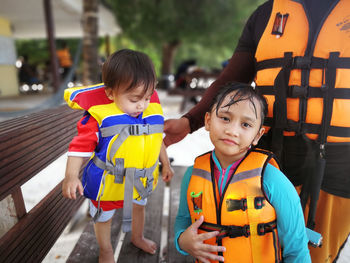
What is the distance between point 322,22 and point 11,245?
164cm

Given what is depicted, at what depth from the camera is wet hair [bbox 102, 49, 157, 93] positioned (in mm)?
1213

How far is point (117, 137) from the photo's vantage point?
128cm

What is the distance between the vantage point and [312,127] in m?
1.25

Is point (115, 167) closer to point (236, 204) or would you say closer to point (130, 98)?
point (130, 98)

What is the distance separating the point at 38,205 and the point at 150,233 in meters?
0.82

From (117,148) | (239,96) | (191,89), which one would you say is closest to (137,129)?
(117,148)

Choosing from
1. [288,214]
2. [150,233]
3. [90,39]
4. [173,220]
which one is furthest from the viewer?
[90,39]

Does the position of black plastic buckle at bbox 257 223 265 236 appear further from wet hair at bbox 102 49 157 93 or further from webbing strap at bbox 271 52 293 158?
wet hair at bbox 102 49 157 93

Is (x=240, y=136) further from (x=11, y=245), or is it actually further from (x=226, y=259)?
(x=11, y=245)

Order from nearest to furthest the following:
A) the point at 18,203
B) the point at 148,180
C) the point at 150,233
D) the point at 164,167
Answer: the point at 18,203 → the point at 148,180 → the point at 164,167 → the point at 150,233

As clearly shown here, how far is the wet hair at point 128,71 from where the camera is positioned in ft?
3.98

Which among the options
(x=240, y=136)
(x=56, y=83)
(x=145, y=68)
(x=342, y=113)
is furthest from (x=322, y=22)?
(x=56, y=83)

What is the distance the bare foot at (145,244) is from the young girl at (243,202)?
487 mm

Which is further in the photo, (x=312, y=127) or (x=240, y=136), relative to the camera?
(x=312, y=127)
